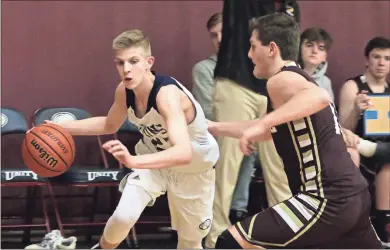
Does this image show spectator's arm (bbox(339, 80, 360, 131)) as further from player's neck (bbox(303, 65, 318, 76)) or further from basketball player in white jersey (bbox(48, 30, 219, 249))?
basketball player in white jersey (bbox(48, 30, 219, 249))

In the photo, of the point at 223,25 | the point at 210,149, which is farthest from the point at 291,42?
the point at 223,25

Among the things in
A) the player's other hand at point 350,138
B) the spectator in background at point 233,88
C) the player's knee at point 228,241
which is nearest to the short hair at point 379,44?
the spectator in background at point 233,88

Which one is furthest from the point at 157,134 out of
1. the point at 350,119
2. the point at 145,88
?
the point at 350,119

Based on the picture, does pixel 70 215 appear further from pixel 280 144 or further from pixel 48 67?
pixel 280 144

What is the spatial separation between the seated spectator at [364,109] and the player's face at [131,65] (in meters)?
2.18

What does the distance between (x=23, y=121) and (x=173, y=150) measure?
3.11m

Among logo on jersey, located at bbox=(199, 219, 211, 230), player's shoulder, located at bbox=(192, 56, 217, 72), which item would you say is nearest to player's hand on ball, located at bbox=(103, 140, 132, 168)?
logo on jersey, located at bbox=(199, 219, 211, 230)

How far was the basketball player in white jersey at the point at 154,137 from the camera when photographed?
14.4ft

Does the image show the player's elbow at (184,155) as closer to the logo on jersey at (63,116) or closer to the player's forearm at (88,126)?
the player's forearm at (88,126)

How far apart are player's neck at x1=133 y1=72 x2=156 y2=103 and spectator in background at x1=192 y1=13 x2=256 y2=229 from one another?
1.70m

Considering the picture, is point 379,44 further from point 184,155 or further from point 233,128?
point 184,155

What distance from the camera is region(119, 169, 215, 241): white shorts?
4.87 metres

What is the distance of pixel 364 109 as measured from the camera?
5.94m

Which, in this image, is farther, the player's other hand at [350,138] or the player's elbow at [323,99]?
the player's other hand at [350,138]
